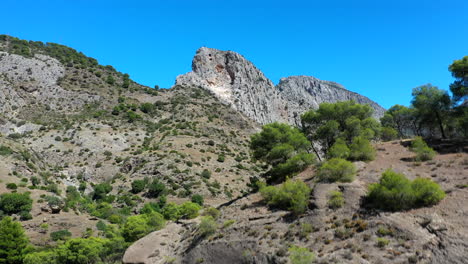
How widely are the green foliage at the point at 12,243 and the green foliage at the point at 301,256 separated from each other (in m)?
26.6

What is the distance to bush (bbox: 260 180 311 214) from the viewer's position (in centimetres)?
1937

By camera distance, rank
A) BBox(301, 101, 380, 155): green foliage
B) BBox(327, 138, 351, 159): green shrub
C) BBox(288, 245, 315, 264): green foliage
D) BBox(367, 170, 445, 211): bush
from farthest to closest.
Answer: BBox(301, 101, 380, 155): green foliage → BBox(327, 138, 351, 159): green shrub → BBox(367, 170, 445, 211): bush → BBox(288, 245, 315, 264): green foliage

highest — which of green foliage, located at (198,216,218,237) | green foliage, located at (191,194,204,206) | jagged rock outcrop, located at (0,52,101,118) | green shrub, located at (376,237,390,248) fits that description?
jagged rock outcrop, located at (0,52,101,118)

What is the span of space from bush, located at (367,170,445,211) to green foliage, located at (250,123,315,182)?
434 inches

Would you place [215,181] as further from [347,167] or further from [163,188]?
[347,167]

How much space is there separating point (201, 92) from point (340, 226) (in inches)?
3226

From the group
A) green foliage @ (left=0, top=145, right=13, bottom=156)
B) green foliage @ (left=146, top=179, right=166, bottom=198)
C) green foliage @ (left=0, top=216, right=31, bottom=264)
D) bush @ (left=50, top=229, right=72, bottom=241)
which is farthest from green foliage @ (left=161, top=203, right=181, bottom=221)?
green foliage @ (left=0, top=145, right=13, bottom=156)

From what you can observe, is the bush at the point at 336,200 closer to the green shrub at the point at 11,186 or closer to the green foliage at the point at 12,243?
the green foliage at the point at 12,243

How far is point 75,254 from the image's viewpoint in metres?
26.3

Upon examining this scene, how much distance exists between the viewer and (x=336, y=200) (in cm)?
1841

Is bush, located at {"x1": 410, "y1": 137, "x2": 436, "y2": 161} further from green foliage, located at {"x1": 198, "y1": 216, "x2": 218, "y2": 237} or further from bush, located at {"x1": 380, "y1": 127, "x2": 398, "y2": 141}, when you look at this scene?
green foliage, located at {"x1": 198, "y1": 216, "x2": 218, "y2": 237}

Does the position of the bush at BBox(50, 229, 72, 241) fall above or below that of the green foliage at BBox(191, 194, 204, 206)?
below

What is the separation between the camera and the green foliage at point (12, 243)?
88.9 ft

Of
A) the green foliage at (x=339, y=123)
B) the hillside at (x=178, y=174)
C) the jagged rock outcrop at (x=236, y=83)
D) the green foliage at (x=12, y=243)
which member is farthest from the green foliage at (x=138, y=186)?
the jagged rock outcrop at (x=236, y=83)
